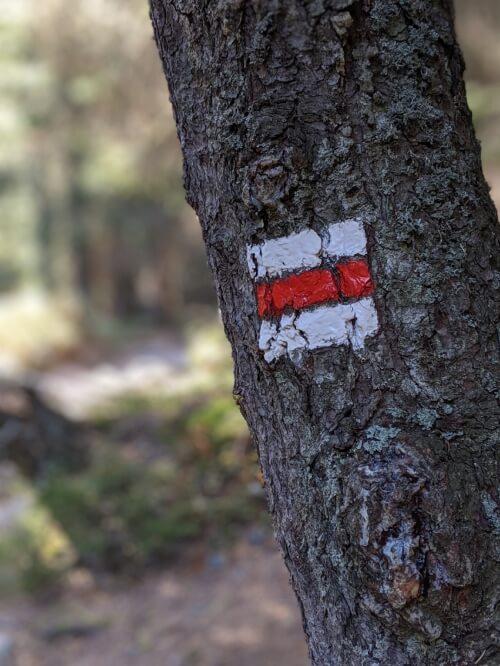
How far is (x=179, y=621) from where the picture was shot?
449cm

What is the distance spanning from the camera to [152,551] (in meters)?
5.27

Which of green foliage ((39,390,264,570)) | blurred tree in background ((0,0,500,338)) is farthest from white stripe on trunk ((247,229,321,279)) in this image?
blurred tree in background ((0,0,500,338))

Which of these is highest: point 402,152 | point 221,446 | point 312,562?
point 221,446

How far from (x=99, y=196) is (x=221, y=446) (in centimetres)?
1489

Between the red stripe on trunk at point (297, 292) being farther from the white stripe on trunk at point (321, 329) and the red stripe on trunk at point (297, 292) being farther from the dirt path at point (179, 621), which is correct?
the dirt path at point (179, 621)

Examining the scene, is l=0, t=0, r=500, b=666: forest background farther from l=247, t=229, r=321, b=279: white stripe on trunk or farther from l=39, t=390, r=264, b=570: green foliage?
l=247, t=229, r=321, b=279: white stripe on trunk

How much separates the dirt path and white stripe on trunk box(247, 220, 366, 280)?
3.20 m

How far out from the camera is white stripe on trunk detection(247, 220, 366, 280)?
1064 millimetres

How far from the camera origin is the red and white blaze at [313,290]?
1.07m

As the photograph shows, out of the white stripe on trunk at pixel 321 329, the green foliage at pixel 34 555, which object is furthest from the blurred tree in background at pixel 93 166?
the white stripe on trunk at pixel 321 329

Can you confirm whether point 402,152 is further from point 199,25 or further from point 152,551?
point 152,551

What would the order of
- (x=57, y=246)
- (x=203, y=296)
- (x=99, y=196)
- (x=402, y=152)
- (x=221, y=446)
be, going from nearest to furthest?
(x=402, y=152)
(x=221, y=446)
(x=57, y=246)
(x=99, y=196)
(x=203, y=296)

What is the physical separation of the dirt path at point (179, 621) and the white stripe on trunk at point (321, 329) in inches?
123

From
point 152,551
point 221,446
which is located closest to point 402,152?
point 152,551
